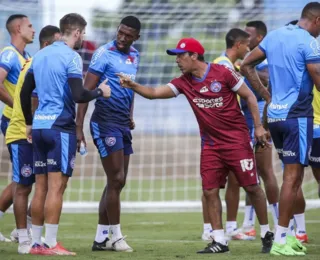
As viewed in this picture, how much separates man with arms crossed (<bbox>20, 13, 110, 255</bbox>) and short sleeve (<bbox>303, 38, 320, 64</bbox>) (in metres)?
1.96

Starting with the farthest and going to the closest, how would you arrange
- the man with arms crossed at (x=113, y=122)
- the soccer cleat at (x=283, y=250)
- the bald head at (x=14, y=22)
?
the bald head at (x=14, y=22)
the man with arms crossed at (x=113, y=122)
the soccer cleat at (x=283, y=250)

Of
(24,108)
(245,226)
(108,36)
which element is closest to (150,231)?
(245,226)

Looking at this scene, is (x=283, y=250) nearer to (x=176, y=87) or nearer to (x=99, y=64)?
(x=176, y=87)

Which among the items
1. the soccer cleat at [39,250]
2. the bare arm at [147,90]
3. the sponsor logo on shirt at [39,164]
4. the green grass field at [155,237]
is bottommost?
the green grass field at [155,237]

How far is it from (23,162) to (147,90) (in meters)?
1.65

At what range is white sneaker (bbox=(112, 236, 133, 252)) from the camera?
31.0 feet

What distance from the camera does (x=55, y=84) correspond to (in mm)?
8867

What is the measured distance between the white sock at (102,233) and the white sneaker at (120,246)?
0.20 metres

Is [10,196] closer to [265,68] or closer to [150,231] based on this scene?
[150,231]

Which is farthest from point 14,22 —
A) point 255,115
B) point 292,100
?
point 292,100

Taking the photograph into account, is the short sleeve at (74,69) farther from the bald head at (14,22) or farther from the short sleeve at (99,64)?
the bald head at (14,22)

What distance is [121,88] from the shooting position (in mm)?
9727

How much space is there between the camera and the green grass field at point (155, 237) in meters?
8.86

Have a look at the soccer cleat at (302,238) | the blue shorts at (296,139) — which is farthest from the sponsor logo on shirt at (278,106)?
the soccer cleat at (302,238)
